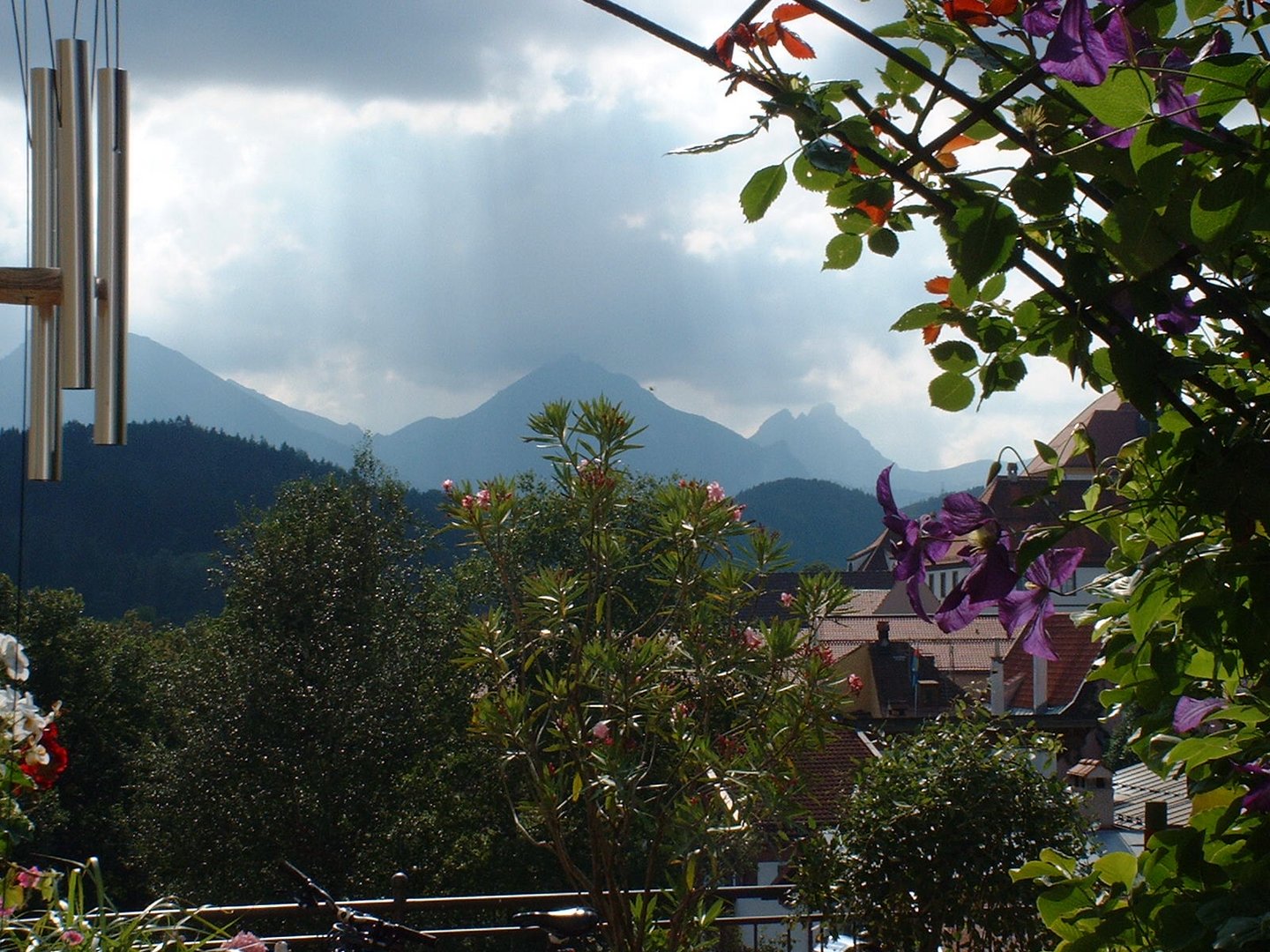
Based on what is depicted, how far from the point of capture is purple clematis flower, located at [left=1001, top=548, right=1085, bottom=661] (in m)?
0.79

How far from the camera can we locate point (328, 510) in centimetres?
1794

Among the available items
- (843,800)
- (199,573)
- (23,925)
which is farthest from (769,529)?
(199,573)

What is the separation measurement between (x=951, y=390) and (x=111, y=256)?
2346 millimetres

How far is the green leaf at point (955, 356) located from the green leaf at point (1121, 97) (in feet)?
0.95

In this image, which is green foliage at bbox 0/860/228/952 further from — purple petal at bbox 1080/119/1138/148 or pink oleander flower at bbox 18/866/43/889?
purple petal at bbox 1080/119/1138/148

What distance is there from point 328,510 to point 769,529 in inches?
579

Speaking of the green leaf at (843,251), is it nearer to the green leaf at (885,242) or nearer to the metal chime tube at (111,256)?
the green leaf at (885,242)

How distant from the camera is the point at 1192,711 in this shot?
2.49ft

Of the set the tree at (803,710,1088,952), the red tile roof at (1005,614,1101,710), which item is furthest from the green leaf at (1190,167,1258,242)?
the red tile roof at (1005,614,1101,710)

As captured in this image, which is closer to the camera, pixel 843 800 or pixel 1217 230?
pixel 1217 230

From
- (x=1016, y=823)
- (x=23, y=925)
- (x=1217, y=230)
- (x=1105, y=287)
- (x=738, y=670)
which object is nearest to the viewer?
(x=1217, y=230)

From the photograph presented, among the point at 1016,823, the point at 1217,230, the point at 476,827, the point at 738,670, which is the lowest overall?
the point at 476,827

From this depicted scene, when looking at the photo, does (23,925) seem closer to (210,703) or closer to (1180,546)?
(1180,546)

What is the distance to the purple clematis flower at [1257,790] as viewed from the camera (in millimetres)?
709
